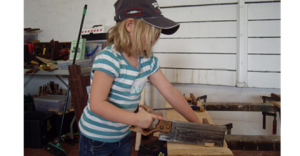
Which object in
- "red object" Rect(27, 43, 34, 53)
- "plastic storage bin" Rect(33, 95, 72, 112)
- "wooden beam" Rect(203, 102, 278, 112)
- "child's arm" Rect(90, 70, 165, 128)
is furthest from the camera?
"red object" Rect(27, 43, 34, 53)

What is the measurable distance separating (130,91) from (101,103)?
0.70 ft

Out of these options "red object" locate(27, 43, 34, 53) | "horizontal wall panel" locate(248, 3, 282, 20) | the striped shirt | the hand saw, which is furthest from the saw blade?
"red object" locate(27, 43, 34, 53)

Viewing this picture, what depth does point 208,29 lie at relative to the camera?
2.19 meters

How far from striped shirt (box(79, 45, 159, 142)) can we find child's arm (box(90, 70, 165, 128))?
54 mm

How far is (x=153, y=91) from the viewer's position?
2.55 meters

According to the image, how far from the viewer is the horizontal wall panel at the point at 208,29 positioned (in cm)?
214

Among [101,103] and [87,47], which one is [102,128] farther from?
[87,47]

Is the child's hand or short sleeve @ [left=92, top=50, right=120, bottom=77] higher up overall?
short sleeve @ [left=92, top=50, right=120, bottom=77]

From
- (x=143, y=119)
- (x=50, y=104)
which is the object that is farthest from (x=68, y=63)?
(x=143, y=119)

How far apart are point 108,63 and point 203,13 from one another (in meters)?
1.77

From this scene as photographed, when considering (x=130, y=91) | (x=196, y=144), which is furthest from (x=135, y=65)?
(x=196, y=144)

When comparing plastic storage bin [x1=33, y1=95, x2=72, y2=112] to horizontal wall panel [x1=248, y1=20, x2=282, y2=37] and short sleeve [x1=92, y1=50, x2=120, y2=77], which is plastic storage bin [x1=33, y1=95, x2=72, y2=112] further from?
horizontal wall panel [x1=248, y1=20, x2=282, y2=37]

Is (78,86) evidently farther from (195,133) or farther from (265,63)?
(265,63)

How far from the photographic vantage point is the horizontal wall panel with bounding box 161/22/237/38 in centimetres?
214
